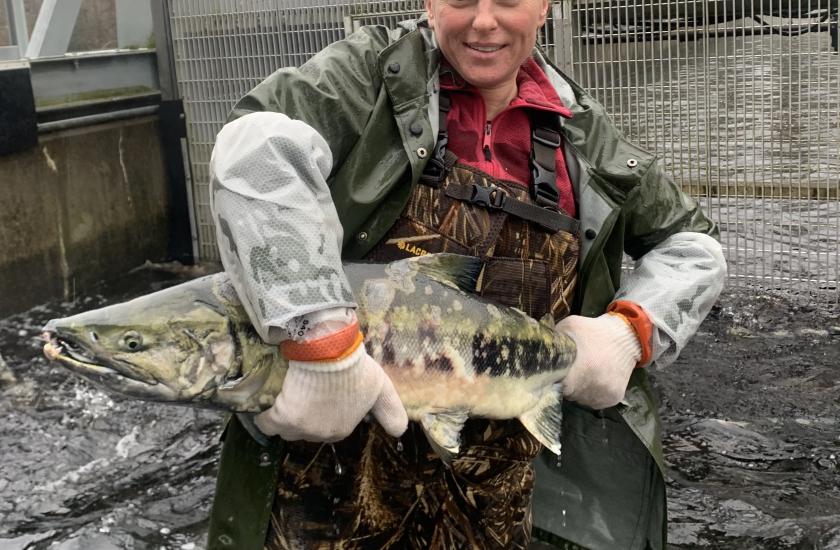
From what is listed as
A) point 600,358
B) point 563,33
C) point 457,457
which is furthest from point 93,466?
point 563,33

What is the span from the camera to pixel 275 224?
7.83ft

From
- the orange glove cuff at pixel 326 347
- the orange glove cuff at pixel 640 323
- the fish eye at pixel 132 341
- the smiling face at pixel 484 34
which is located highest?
the smiling face at pixel 484 34

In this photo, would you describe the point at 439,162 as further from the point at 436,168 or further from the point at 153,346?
the point at 153,346

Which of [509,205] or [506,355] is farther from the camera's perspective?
[509,205]

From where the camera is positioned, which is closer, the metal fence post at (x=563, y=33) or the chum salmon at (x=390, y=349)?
the chum salmon at (x=390, y=349)

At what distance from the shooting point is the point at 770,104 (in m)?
6.49

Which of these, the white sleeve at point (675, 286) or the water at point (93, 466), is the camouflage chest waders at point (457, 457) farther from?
the water at point (93, 466)

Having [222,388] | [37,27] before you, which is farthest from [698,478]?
[37,27]

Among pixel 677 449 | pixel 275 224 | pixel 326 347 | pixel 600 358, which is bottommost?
pixel 677 449

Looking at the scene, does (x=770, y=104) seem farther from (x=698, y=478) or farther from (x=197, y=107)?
(x=197, y=107)

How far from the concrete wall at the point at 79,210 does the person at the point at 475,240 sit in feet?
14.8

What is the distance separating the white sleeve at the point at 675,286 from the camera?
10.0 ft

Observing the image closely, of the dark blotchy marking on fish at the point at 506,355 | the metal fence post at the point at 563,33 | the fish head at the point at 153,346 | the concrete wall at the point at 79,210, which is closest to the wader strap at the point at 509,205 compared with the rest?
the dark blotchy marking on fish at the point at 506,355

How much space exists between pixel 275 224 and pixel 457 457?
1.01m
